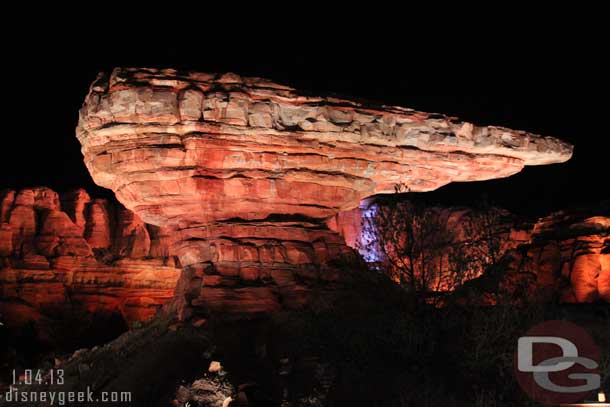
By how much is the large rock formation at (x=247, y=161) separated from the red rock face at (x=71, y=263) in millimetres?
19086

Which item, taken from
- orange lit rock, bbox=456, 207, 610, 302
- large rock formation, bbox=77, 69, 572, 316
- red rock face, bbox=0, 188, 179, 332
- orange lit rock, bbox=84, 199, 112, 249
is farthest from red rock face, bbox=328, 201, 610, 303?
orange lit rock, bbox=84, 199, 112, 249

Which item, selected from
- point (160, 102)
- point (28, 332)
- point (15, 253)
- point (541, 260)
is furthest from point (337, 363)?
point (15, 253)

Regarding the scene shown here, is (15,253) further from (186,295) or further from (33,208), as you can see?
(186,295)

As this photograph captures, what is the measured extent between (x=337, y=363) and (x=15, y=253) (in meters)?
25.2

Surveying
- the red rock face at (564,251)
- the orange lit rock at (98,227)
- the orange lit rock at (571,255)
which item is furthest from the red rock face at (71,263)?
the orange lit rock at (571,255)

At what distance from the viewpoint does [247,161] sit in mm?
15086

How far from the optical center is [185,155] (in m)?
14.7

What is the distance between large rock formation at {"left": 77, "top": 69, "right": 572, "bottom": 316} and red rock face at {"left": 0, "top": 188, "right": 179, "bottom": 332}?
19086mm

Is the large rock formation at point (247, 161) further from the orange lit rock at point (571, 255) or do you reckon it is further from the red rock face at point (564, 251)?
the orange lit rock at point (571, 255)

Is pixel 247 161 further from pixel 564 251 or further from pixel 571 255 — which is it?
pixel 564 251

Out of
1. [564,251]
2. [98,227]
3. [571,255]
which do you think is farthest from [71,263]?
[571,255]

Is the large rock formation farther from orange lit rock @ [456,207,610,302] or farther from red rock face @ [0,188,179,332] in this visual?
red rock face @ [0,188,179,332]

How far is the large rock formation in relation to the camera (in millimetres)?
14383

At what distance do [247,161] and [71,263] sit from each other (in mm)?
22047
